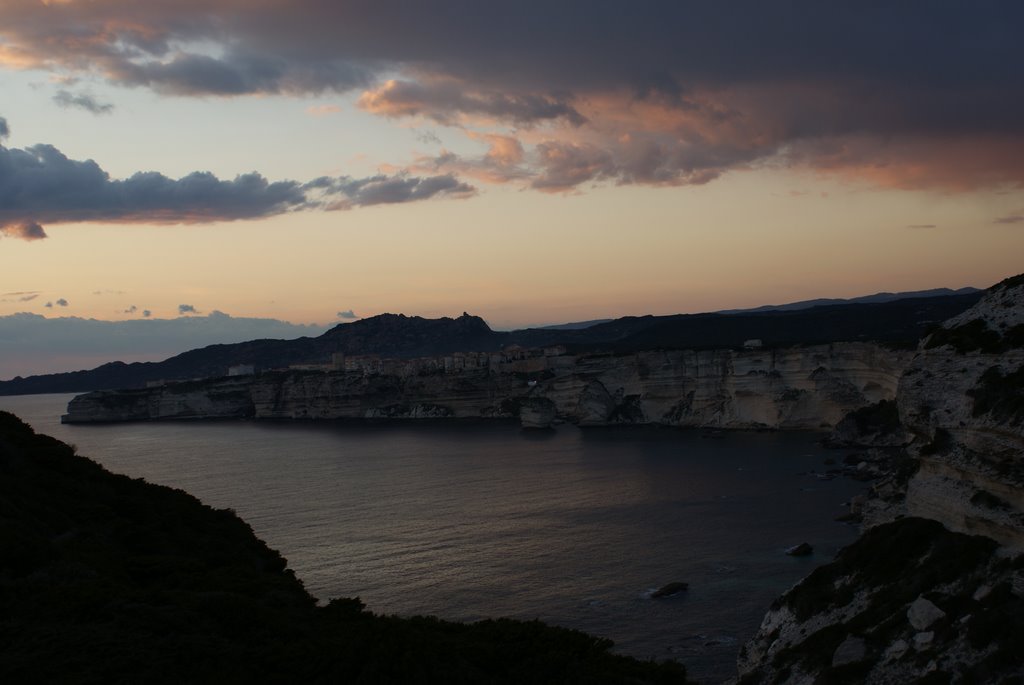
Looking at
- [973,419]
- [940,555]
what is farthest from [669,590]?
[973,419]

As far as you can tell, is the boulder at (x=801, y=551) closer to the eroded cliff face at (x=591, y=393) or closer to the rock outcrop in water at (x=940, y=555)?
the rock outcrop in water at (x=940, y=555)

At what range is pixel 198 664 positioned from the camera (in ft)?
42.7

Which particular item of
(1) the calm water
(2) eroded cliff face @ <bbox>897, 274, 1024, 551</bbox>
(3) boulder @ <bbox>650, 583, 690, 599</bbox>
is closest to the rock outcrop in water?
(2) eroded cliff face @ <bbox>897, 274, 1024, 551</bbox>

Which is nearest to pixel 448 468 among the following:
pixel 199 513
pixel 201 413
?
pixel 199 513

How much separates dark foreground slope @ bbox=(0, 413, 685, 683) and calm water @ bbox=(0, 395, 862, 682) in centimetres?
Result: 1341

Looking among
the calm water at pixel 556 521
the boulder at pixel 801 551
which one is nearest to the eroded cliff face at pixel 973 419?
the calm water at pixel 556 521

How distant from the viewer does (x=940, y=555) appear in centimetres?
2330

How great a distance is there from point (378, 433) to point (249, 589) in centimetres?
10129

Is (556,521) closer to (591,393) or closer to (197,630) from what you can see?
(197,630)

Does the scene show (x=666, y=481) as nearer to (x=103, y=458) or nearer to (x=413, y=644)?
(x=413, y=644)

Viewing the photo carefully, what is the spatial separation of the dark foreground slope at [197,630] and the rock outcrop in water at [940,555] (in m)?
6.67

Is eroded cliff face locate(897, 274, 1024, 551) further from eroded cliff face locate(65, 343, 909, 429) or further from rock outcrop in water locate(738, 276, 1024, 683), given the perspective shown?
eroded cliff face locate(65, 343, 909, 429)

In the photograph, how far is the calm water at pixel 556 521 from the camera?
34.5m

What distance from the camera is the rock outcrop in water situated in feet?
64.5
